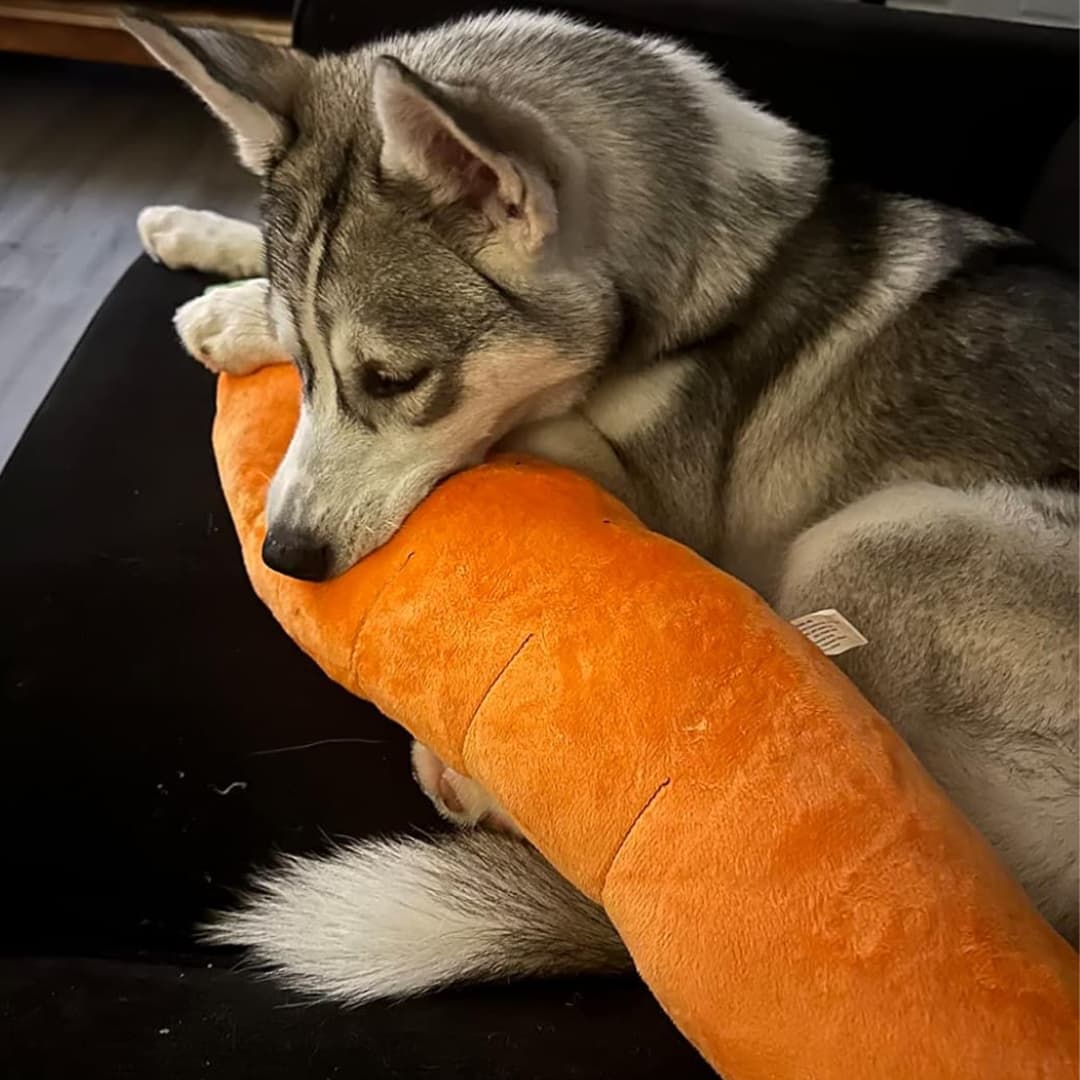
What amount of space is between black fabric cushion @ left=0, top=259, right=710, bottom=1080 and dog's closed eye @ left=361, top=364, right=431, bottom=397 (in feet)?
1.45

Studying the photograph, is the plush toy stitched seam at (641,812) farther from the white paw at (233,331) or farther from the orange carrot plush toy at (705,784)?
the white paw at (233,331)

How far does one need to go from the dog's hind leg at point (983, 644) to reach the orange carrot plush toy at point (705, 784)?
0.21 metres

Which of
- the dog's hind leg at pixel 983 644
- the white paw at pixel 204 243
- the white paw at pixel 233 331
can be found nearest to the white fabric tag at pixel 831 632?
the dog's hind leg at pixel 983 644

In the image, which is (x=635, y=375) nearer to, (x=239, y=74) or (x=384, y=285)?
(x=384, y=285)

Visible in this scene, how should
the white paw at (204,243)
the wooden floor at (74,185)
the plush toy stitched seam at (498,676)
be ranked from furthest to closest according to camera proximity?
1. the wooden floor at (74,185)
2. the white paw at (204,243)
3. the plush toy stitched seam at (498,676)

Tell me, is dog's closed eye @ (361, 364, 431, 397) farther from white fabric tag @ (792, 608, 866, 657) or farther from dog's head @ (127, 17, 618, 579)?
white fabric tag @ (792, 608, 866, 657)

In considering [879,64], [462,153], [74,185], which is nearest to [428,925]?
[462,153]

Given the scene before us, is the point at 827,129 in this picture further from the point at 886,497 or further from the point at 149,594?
the point at 149,594

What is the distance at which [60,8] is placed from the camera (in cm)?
376

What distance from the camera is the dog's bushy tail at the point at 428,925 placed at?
1.29 meters

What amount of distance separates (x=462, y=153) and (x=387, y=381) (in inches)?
10.6

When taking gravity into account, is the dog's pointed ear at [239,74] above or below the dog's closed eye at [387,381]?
above

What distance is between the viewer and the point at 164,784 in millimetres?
1545

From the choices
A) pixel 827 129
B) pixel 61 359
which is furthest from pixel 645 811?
pixel 61 359
